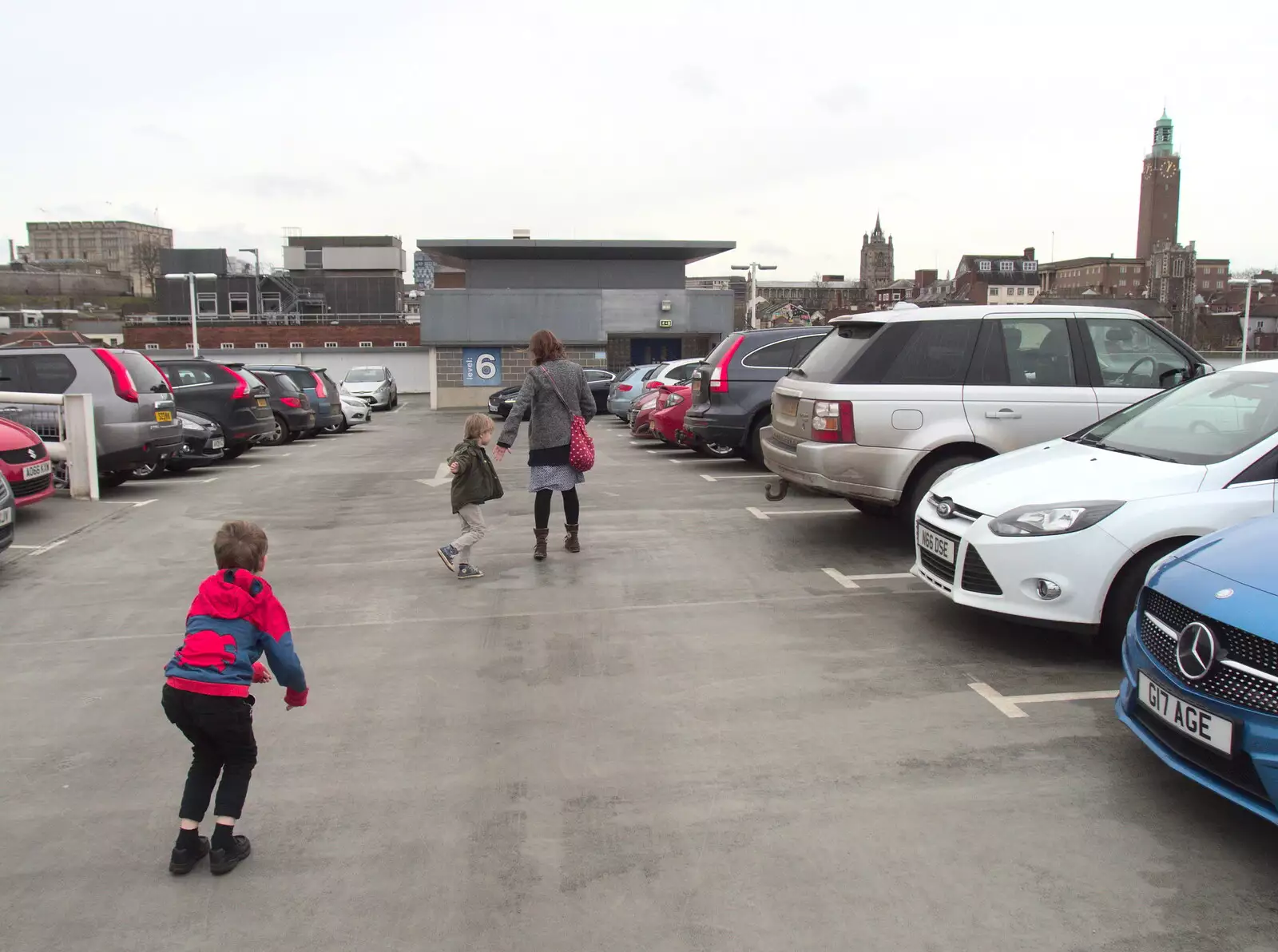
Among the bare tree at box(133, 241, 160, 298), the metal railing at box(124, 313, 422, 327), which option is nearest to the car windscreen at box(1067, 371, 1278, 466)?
the metal railing at box(124, 313, 422, 327)

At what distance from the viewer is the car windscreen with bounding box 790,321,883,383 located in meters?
7.94

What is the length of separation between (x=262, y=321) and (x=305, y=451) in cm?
4820

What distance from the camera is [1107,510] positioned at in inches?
201

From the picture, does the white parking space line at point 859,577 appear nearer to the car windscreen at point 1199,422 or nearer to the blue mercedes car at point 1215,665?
the car windscreen at point 1199,422

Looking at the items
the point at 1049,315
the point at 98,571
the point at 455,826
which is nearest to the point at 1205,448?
the point at 1049,315

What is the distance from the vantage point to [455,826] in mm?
3670

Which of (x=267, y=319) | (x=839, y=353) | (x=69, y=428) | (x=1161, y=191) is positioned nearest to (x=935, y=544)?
(x=839, y=353)

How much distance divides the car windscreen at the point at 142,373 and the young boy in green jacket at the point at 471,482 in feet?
22.3

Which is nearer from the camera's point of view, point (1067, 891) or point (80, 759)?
point (1067, 891)

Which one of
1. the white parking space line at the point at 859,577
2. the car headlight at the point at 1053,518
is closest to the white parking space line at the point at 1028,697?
the car headlight at the point at 1053,518

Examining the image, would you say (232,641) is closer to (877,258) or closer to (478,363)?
(478,363)

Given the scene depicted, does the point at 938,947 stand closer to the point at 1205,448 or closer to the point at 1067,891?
the point at 1067,891

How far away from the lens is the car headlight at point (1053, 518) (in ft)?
16.8

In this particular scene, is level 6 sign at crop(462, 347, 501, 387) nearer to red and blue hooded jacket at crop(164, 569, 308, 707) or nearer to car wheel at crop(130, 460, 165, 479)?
car wheel at crop(130, 460, 165, 479)
